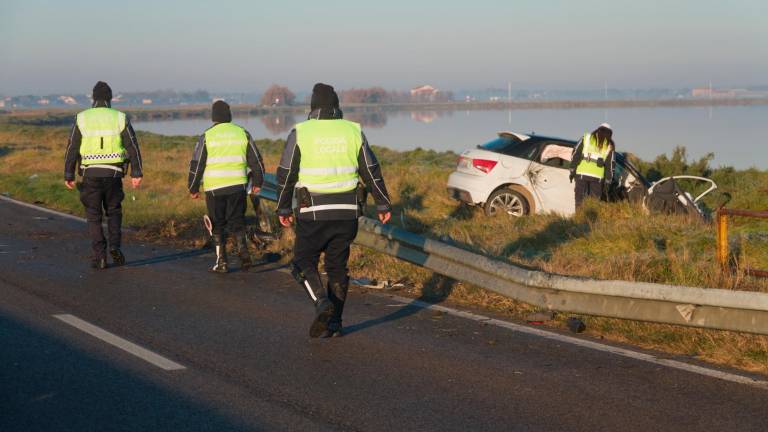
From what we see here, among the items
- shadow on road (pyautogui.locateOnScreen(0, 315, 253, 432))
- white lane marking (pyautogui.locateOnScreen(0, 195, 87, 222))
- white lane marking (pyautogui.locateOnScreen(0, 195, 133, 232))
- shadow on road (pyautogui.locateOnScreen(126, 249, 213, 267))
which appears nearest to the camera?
shadow on road (pyautogui.locateOnScreen(0, 315, 253, 432))

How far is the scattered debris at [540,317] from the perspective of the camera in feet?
26.1

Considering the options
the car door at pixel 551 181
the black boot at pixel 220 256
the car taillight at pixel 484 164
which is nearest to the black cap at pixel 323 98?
the black boot at pixel 220 256

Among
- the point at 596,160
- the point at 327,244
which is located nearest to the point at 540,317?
the point at 327,244

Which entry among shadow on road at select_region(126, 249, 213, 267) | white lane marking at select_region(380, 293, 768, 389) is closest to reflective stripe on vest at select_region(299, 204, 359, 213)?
white lane marking at select_region(380, 293, 768, 389)

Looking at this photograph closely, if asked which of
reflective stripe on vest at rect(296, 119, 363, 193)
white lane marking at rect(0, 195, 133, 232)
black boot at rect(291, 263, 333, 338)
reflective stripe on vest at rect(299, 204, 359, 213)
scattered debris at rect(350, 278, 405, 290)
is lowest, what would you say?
scattered debris at rect(350, 278, 405, 290)

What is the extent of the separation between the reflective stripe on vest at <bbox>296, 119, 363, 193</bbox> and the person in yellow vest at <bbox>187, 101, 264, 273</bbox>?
3492 millimetres

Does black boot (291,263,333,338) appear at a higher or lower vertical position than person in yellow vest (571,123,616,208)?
lower

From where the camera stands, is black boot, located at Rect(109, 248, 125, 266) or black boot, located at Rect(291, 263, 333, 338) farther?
black boot, located at Rect(109, 248, 125, 266)

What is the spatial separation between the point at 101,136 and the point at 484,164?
21.3 feet

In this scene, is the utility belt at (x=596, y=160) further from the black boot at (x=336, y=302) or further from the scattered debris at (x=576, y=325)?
the black boot at (x=336, y=302)

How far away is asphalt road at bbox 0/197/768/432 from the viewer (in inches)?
207

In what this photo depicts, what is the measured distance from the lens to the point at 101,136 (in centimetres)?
1077

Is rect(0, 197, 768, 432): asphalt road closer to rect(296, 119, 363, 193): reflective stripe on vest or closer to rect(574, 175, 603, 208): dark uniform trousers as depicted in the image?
rect(296, 119, 363, 193): reflective stripe on vest

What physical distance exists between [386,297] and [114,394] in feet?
12.4
